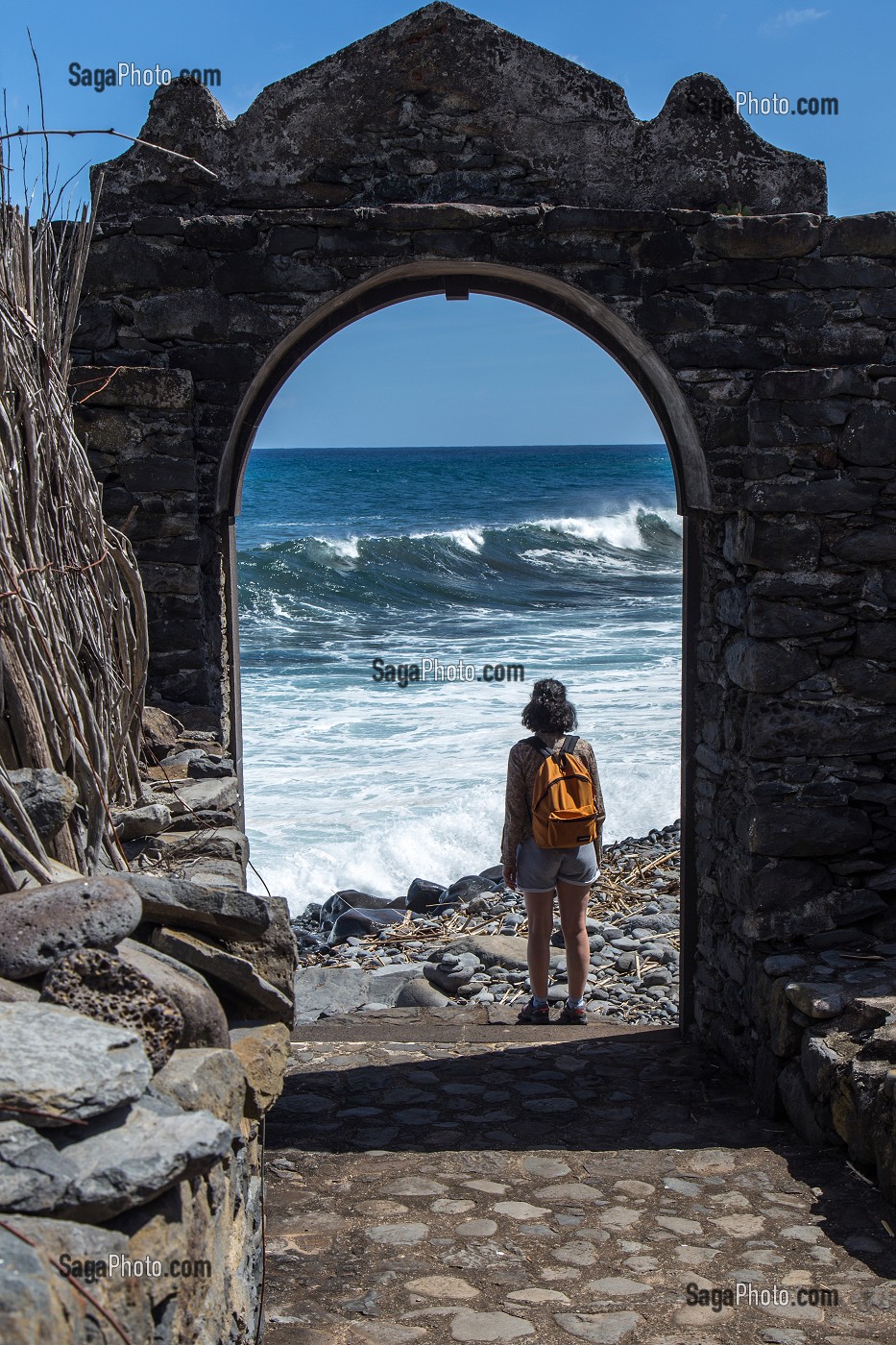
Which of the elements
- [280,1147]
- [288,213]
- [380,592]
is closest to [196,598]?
[288,213]

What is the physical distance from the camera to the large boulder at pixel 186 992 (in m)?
2.24

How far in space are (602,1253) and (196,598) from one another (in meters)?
2.82

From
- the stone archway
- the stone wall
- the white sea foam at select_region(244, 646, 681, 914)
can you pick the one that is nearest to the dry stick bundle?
the stone wall

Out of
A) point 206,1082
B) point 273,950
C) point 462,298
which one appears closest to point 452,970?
point 462,298

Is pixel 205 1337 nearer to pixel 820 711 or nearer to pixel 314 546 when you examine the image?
pixel 820 711

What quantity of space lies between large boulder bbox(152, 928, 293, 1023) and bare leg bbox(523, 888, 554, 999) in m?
2.86

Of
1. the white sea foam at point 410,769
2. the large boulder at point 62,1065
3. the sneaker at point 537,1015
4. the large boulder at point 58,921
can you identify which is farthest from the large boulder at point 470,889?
the large boulder at point 62,1065

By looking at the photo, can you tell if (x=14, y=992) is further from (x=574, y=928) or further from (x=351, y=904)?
(x=351, y=904)

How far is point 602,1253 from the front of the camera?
3.32 meters

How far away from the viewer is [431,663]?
59.6 feet

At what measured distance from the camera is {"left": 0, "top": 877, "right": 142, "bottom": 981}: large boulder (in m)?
2.05

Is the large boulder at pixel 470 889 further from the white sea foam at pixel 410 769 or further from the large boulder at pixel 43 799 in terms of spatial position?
the large boulder at pixel 43 799

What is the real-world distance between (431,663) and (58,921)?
52.8 ft

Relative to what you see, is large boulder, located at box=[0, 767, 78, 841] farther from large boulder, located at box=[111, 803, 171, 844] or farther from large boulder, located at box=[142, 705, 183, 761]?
large boulder, located at box=[142, 705, 183, 761]
